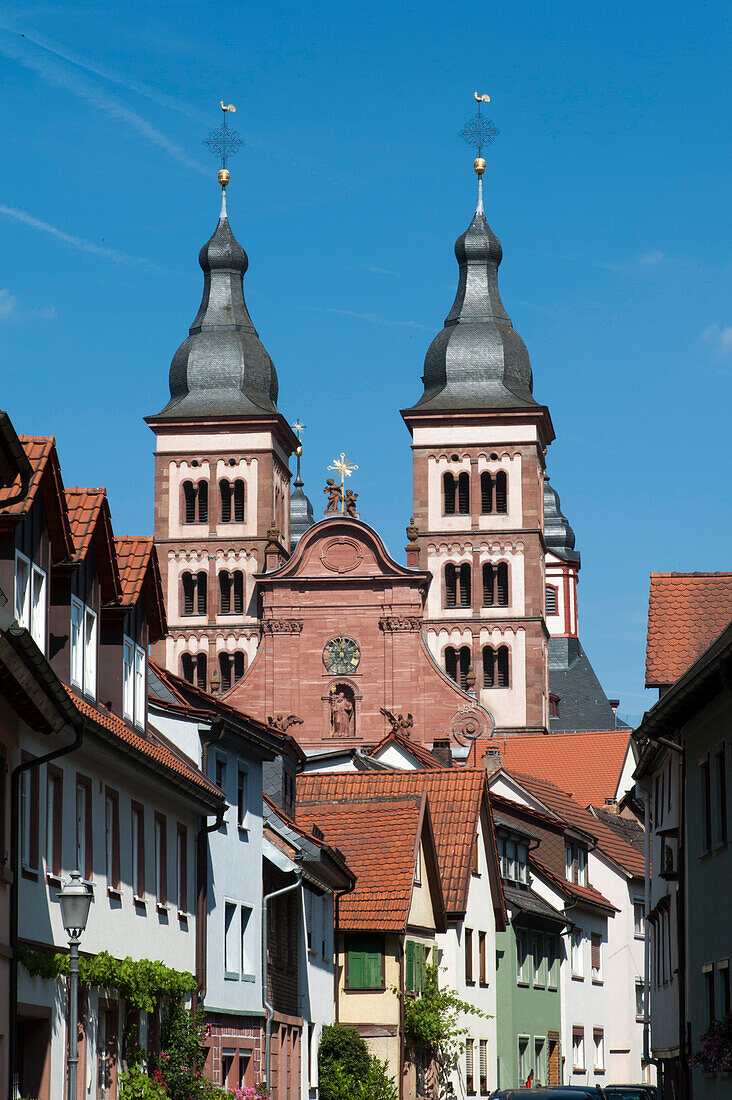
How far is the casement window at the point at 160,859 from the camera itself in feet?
81.0

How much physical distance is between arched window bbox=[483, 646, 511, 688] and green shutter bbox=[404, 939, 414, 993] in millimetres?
56886

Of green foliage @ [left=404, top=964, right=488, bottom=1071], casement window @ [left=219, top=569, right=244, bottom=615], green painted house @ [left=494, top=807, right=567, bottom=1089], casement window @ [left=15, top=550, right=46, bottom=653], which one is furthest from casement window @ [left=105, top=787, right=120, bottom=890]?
casement window @ [left=219, top=569, right=244, bottom=615]

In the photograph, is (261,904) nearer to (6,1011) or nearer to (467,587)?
(6,1011)

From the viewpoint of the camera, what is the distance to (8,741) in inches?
699

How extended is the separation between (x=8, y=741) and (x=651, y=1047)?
20.6 meters

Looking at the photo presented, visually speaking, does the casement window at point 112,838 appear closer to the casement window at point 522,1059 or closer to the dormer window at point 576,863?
the casement window at point 522,1059

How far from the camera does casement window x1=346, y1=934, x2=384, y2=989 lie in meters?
36.6

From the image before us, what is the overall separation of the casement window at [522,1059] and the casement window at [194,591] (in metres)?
51.5

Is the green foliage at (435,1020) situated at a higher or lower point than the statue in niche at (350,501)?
lower

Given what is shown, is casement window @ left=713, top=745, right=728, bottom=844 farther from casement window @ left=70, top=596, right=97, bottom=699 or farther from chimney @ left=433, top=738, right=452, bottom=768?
chimney @ left=433, top=738, right=452, bottom=768

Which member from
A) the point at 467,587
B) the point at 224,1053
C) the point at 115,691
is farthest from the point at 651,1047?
the point at 467,587

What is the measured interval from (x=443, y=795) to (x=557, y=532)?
12070 centimetres

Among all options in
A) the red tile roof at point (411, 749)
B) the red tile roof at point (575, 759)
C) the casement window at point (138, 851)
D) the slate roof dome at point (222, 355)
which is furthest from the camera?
the slate roof dome at point (222, 355)

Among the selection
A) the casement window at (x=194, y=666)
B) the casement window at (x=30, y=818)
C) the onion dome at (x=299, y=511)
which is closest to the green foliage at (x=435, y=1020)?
the casement window at (x=30, y=818)
